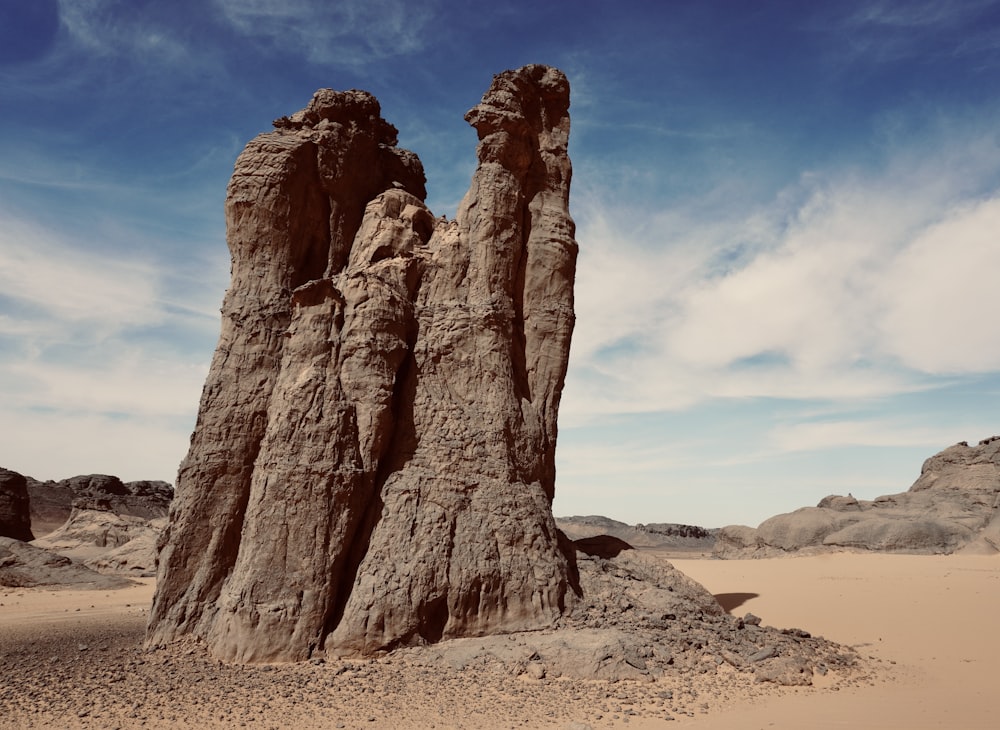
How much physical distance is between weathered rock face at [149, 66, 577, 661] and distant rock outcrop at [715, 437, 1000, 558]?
21.3 metres

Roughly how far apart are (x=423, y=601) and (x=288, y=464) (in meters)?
2.73

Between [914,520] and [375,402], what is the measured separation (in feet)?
84.3

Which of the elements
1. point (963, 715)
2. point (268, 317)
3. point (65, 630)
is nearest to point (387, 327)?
point (268, 317)

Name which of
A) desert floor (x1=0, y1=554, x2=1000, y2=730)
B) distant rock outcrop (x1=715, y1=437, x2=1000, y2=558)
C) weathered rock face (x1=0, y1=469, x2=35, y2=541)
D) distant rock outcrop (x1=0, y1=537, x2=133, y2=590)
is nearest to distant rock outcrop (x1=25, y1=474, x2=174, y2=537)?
weathered rock face (x1=0, y1=469, x2=35, y2=541)

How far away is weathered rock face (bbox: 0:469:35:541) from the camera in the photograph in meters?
29.0

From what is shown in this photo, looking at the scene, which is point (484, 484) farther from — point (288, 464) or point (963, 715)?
point (963, 715)

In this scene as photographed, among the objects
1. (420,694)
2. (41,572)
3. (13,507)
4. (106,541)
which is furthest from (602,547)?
(13,507)

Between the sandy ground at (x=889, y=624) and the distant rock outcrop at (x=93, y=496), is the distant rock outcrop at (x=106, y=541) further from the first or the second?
the sandy ground at (x=889, y=624)

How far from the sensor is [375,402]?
10320mm

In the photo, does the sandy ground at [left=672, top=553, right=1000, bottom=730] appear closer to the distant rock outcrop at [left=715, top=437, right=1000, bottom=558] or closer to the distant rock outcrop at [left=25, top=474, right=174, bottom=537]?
the distant rock outcrop at [left=715, top=437, right=1000, bottom=558]

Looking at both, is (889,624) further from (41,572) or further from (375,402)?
(41,572)

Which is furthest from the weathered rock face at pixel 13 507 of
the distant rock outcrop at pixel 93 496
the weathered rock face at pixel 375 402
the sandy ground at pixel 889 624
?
the sandy ground at pixel 889 624

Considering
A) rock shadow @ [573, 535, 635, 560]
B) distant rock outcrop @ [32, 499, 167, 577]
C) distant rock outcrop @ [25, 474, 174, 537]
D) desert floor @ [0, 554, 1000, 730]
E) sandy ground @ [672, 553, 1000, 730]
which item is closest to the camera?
desert floor @ [0, 554, 1000, 730]

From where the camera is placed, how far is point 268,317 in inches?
439
